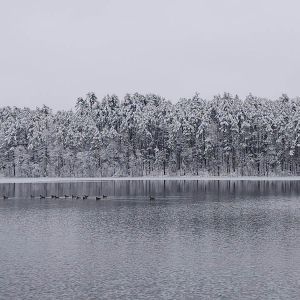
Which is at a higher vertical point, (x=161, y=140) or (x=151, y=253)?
(x=161, y=140)

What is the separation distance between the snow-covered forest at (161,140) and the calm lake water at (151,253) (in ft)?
252

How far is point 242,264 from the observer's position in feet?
93.1

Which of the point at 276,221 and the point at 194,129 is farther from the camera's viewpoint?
the point at 194,129

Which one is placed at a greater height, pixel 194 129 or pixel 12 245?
pixel 194 129

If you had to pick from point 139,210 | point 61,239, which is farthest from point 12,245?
point 139,210

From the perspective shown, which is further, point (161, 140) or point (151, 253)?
point (161, 140)

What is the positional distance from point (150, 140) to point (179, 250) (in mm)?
108084

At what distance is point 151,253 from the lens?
103ft

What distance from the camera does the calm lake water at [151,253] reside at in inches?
938

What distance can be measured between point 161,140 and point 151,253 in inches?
4340

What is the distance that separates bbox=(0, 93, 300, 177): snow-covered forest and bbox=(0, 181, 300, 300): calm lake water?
76.7 m

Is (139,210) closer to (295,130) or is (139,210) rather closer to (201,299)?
(201,299)

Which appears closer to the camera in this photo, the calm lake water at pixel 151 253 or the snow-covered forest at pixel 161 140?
the calm lake water at pixel 151 253

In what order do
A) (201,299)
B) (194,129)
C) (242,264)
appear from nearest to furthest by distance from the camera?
(201,299)
(242,264)
(194,129)
